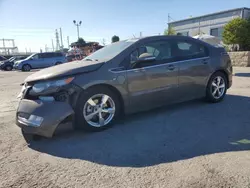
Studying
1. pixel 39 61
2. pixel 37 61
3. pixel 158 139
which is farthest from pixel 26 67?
pixel 158 139

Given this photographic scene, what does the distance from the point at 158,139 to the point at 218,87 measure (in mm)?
2746

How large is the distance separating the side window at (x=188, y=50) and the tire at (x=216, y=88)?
2.08ft

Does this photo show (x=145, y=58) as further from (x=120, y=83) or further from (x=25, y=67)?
(x=25, y=67)

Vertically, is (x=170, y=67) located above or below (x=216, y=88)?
above

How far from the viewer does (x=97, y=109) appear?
4.01m

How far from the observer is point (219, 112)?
4.88m

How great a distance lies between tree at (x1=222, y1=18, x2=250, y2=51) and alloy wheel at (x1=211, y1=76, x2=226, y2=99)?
48.0ft

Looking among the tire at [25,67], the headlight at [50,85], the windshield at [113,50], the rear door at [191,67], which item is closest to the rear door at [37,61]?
the tire at [25,67]

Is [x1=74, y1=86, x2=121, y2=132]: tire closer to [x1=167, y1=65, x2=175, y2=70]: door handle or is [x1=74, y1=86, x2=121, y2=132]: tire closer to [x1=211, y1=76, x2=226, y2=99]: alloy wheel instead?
[x1=167, y1=65, x2=175, y2=70]: door handle

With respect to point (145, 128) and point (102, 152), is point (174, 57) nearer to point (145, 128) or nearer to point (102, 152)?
point (145, 128)

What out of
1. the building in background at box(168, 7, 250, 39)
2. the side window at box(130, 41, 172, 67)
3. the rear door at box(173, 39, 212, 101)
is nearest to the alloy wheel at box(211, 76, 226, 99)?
the rear door at box(173, 39, 212, 101)

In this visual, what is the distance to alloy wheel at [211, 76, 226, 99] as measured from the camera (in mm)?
5512

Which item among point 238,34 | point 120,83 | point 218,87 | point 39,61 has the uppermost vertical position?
point 238,34

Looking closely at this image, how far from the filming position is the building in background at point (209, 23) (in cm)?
2723
